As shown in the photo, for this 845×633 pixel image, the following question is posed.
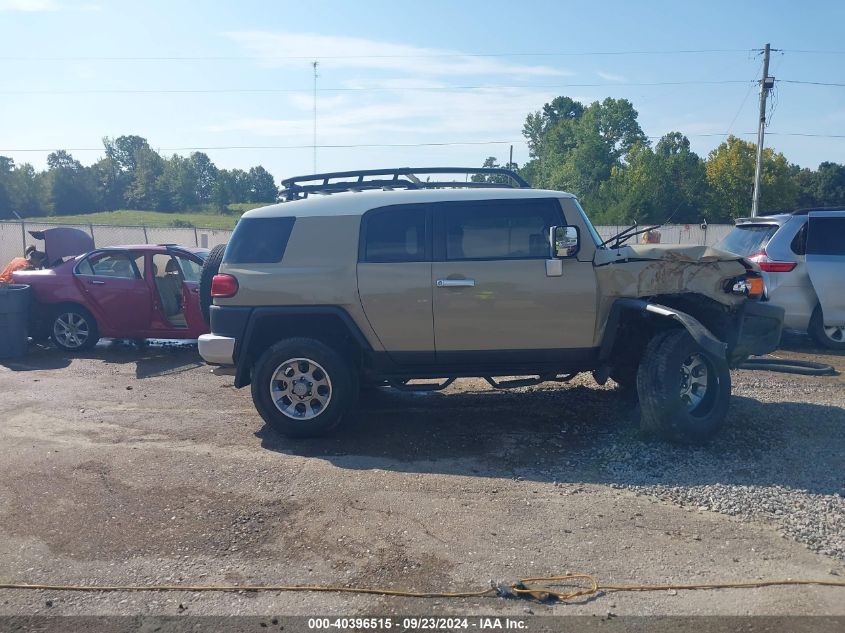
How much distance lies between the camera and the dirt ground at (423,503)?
3.86 metres

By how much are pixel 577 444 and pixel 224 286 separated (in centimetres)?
331

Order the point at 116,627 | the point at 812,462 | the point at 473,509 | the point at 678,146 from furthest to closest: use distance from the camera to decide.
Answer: the point at 678,146, the point at 812,462, the point at 473,509, the point at 116,627

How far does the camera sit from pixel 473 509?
4793mm

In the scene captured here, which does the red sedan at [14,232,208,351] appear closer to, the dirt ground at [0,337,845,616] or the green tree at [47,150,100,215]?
the dirt ground at [0,337,845,616]

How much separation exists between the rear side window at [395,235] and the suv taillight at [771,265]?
5665 mm

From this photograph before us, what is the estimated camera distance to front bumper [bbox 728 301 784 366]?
6.35 meters

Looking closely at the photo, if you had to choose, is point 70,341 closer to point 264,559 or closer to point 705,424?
point 264,559

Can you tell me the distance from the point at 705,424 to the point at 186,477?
407 cm

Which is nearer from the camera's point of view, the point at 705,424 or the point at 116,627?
the point at 116,627

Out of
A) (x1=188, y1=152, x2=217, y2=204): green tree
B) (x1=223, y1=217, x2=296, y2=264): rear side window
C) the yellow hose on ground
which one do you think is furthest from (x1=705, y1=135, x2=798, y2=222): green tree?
the yellow hose on ground

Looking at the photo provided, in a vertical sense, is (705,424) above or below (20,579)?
above

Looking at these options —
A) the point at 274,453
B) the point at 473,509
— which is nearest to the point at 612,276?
the point at 473,509

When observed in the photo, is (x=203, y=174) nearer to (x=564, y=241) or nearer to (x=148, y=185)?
(x=148, y=185)

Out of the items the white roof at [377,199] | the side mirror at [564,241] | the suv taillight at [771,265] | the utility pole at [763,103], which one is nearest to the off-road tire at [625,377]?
the side mirror at [564,241]
